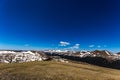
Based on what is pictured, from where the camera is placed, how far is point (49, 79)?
53.0 m

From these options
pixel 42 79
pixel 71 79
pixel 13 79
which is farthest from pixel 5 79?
pixel 71 79

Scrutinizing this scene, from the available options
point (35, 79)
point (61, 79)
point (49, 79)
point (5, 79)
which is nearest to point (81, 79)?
point (61, 79)

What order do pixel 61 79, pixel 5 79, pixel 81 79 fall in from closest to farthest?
pixel 5 79, pixel 61 79, pixel 81 79

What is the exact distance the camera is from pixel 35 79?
174 feet

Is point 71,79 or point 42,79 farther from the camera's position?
point 71,79

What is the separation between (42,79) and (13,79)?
7.94 meters

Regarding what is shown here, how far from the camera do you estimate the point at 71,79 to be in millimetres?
56094

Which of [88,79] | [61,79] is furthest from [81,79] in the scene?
[61,79]

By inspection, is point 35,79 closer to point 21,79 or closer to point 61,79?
point 21,79

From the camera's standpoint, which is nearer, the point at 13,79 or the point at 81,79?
the point at 13,79

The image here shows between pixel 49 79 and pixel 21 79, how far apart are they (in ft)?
25.7

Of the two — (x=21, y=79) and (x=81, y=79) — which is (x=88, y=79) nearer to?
(x=81, y=79)

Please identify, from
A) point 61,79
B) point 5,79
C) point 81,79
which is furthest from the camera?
point 81,79

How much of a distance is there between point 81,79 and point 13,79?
20.5m
